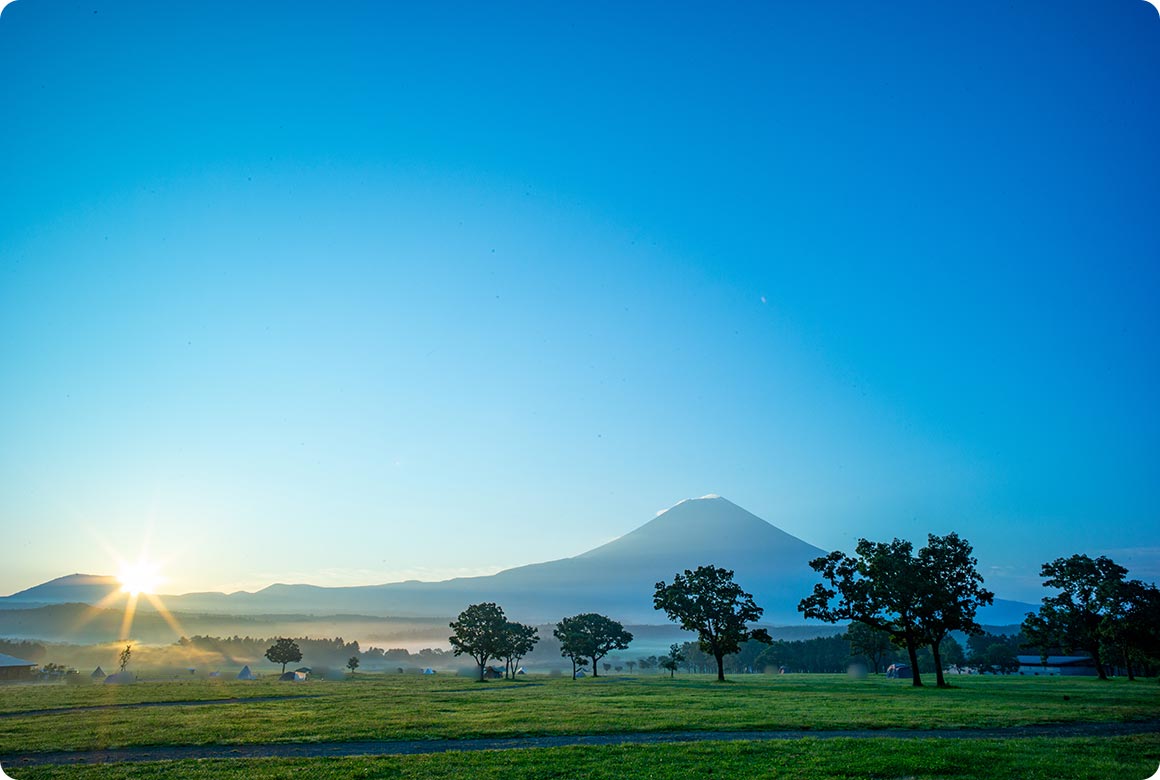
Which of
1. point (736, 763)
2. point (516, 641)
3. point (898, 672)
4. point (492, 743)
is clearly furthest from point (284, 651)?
point (736, 763)

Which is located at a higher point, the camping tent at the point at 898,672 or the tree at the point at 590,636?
the tree at the point at 590,636

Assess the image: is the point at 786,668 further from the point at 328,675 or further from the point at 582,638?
the point at 328,675

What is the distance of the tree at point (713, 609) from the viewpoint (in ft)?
233

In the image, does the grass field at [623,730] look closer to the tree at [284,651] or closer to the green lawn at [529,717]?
the green lawn at [529,717]

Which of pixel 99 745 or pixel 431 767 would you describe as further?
pixel 99 745

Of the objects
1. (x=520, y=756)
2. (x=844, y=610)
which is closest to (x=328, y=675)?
(x=844, y=610)

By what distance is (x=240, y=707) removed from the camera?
Result: 39594 mm

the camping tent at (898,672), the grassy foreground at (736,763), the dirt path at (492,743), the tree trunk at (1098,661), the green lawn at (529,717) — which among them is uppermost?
the grassy foreground at (736,763)

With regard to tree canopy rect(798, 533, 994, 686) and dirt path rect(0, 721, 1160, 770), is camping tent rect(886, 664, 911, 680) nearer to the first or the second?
tree canopy rect(798, 533, 994, 686)

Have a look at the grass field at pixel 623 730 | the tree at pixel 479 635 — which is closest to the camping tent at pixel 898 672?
the grass field at pixel 623 730

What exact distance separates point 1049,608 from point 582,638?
54.9 meters

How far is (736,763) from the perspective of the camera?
17609mm

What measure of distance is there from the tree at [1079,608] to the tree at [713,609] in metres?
27.0

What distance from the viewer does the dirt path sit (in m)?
20.8
